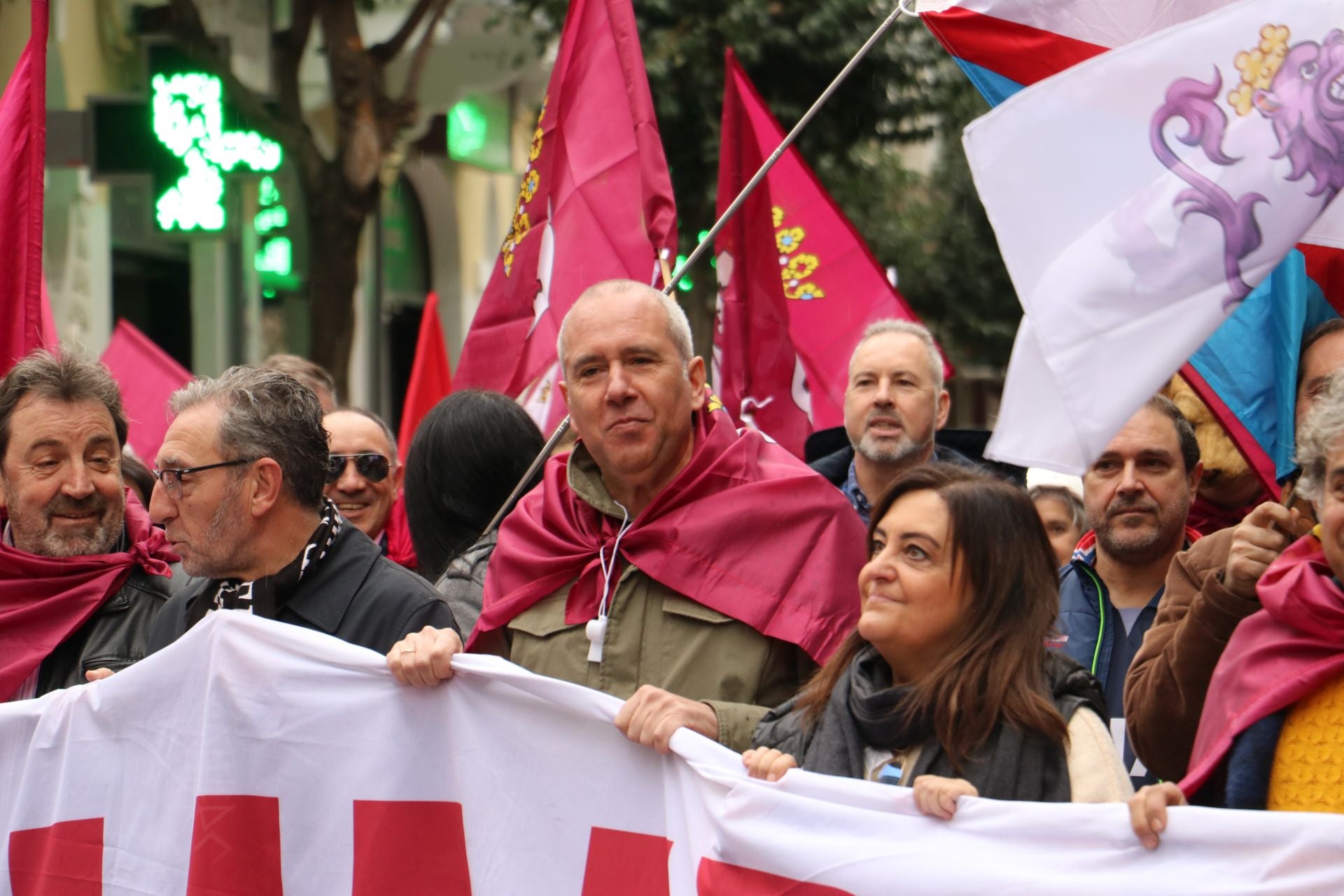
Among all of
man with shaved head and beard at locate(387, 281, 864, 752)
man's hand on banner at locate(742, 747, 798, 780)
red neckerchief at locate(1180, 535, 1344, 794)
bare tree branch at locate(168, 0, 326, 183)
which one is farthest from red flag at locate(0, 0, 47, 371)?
bare tree branch at locate(168, 0, 326, 183)

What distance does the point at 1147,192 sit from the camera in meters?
2.84

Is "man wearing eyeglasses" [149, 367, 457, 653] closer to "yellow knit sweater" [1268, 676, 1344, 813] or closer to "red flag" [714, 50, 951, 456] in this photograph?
"yellow knit sweater" [1268, 676, 1344, 813]

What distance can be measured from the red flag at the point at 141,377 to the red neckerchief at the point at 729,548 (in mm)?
3875

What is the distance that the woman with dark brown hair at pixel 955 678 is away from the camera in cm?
270

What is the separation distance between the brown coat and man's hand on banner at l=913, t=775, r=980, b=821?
50 cm

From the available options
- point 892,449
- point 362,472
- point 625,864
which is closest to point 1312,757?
point 625,864

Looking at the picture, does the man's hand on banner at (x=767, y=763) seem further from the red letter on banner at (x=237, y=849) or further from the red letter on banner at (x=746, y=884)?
the red letter on banner at (x=237, y=849)

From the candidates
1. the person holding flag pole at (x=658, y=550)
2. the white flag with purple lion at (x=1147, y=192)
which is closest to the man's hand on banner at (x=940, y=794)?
the white flag with purple lion at (x=1147, y=192)

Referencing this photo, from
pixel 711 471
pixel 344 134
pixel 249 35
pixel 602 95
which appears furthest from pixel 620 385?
pixel 249 35

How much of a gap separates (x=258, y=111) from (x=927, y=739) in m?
8.22

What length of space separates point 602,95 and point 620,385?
2.04m

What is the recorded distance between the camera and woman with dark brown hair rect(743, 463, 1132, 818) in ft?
8.87

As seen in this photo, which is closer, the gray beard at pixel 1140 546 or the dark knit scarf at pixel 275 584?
the dark knit scarf at pixel 275 584

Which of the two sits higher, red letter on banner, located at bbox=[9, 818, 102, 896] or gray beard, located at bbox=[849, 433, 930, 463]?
gray beard, located at bbox=[849, 433, 930, 463]
